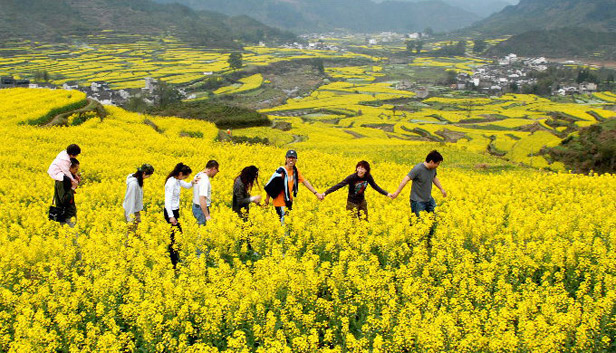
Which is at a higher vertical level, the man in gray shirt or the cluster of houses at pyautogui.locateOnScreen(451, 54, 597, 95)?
the cluster of houses at pyautogui.locateOnScreen(451, 54, 597, 95)

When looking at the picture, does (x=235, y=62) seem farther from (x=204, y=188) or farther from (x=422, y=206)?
(x=204, y=188)

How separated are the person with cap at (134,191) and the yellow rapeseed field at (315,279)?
49cm

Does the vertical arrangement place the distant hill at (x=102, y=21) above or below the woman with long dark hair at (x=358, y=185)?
above

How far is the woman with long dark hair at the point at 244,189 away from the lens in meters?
8.81

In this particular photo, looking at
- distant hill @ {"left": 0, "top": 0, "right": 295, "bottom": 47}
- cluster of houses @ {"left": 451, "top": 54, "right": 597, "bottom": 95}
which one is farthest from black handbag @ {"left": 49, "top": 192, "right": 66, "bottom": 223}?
distant hill @ {"left": 0, "top": 0, "right": 295, "bottom": 47}

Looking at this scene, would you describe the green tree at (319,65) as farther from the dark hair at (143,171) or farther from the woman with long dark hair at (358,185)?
the dark hair at (143,171)

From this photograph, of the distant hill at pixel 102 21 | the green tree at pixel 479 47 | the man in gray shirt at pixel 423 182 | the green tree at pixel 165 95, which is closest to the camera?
the man in gray shirt at pixel 423 182

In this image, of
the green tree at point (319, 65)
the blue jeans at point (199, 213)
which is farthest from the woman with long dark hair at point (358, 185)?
the green tree at point (319, 65)

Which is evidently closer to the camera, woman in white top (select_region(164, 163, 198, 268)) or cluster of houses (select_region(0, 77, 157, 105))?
woman in white top (select_region(164, 163, 198, 268))

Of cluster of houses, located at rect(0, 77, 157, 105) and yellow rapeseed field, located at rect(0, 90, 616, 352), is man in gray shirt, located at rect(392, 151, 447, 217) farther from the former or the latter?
cluster of houses, located at rect(0, 77, 157, 105)

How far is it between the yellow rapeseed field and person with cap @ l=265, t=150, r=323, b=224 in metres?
0.31

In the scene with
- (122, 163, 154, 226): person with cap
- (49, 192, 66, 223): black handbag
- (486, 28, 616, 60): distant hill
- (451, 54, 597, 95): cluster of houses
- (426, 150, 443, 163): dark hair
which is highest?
(486, 28, 616, 60): distant hill

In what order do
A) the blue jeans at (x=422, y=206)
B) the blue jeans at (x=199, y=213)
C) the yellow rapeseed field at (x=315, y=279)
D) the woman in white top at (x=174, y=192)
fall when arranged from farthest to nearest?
the blue jeans at (x=422, y=206)
the blue jeans at (x=199, y=213)
the woman in white top at (x=174, y=192)
the yellow rapeseed field at (x=315, y=279)

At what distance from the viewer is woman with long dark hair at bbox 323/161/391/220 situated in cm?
921
